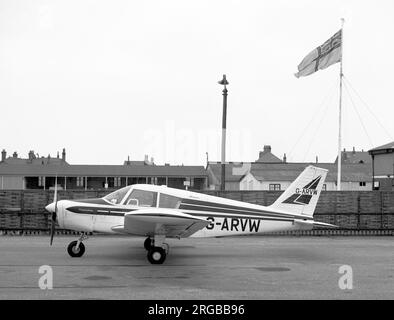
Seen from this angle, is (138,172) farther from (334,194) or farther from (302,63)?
(334,194)

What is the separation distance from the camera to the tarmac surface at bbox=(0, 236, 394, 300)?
29.7ft

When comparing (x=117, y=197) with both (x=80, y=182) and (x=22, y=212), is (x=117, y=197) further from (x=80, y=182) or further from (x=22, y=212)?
(x=80, y=182)

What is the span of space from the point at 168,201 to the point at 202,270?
A: 8.23 ft

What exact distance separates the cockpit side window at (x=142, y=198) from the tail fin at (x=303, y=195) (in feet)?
12.1

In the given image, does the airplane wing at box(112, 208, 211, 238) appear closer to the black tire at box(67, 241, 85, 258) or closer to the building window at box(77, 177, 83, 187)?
the black tire at box(67, 241, 85, 258)

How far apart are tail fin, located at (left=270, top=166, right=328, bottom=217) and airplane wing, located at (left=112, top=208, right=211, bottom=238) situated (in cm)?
320

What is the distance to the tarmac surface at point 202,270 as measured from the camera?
29.7 ft

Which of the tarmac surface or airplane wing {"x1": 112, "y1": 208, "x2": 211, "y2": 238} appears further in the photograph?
airplane wing {"x1": 112, "y1": 208, "x2": 211, "y2": 238}

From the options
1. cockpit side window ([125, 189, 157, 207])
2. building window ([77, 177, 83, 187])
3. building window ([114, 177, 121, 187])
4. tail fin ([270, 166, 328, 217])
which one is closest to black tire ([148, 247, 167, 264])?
cockpit side window ([125, 189, 157, 207])

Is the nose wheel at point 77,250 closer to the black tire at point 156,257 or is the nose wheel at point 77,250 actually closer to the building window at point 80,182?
the black tire at point 156,257

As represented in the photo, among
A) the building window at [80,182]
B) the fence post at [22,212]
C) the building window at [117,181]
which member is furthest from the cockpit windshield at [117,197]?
the building window at [80,182]

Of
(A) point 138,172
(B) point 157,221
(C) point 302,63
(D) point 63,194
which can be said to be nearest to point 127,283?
(B) point 157,221

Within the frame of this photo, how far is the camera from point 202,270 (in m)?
11.7
